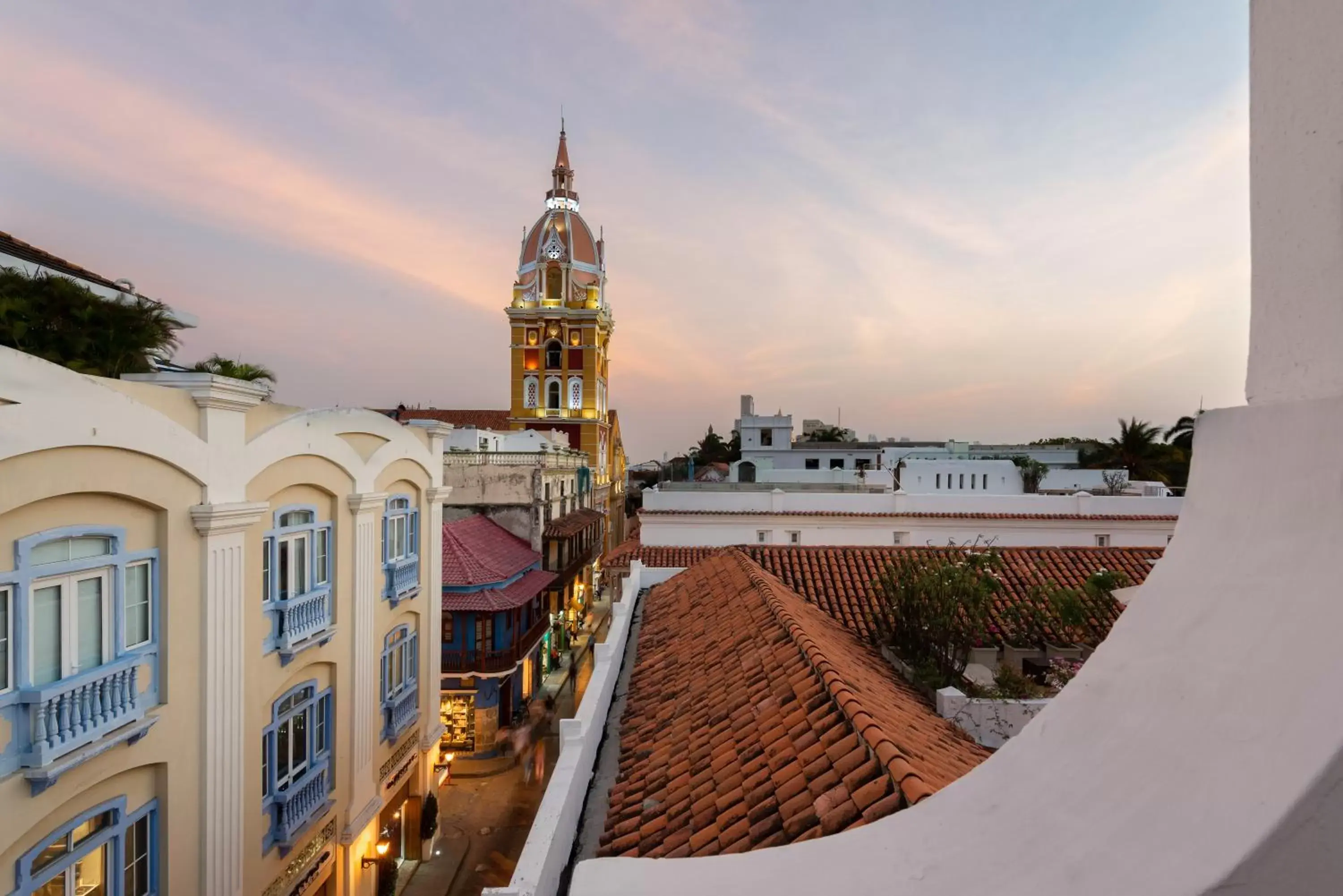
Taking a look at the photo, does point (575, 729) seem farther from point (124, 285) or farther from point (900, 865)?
point (124, 285)

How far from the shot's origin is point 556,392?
160ft

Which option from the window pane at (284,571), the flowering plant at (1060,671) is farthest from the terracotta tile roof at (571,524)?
the flowering plant at (1060,671)

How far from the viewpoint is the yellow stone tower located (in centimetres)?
4775

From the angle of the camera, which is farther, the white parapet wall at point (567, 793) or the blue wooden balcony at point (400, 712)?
the blue wooden balcony at point (400, 712)

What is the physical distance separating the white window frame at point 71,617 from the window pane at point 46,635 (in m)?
0.01

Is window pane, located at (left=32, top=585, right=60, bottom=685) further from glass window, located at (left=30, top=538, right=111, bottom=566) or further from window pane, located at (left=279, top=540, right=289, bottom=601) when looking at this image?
window pane, located at (left=279, top=540, right=289, bottom=601)

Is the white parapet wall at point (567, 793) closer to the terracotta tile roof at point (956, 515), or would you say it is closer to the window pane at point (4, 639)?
the window pane at point (4, 639)

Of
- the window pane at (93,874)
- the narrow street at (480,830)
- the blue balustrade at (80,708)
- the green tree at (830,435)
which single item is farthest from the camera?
the green tree at (830,435)

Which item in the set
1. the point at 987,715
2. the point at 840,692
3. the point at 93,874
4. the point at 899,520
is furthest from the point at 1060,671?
the point at 899,520

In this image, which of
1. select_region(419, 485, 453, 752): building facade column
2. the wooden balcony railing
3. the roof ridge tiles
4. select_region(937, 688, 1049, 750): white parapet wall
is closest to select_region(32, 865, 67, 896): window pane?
the roof ridge tiles

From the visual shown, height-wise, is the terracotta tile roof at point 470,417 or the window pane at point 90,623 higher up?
the terracotta tile roof at point 470,417

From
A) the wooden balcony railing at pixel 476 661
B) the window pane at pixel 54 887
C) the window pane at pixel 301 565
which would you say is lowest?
the wooden balcony railing at pixel 476 661

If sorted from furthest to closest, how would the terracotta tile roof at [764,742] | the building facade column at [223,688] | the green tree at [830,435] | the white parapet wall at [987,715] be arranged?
the green tree at [830,435], the building facade column at [223,688], the white parapet wall at [987,715], the terracotta tile roof at [764,742]

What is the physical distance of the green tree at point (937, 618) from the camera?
26.9 ft
